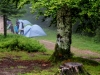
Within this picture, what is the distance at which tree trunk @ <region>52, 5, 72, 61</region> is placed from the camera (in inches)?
438

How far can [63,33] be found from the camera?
11320mm

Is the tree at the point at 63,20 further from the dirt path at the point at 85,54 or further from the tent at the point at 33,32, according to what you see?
the tent at the point at 33,32

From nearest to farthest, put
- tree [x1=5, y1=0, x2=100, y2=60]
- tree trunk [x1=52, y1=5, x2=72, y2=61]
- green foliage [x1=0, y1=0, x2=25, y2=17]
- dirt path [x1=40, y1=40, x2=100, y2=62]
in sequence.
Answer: tree [x1=5, y1=0, x2=100, y2=60], tree trunk [x1=52, y1=5, x2=72, y2=61], dirt path [x1=40, y1=40, x2=100, y2=62], green foliage [x1=0, y1=0, x2=25, y2=17]

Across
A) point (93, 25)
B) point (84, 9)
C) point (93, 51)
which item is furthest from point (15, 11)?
point (84, 9)

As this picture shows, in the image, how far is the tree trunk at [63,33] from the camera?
36.5 ft

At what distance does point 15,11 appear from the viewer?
75.6 feet

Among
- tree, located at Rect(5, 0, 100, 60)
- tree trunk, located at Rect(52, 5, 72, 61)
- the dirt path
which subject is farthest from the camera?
the dirt path

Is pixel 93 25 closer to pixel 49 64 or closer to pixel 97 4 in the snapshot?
pixel 49 64

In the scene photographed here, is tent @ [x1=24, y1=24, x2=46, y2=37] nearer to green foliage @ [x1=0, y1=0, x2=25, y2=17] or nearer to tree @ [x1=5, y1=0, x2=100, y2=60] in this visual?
green foliage @ [x1=0, y1=0, x2=25, y2=17]

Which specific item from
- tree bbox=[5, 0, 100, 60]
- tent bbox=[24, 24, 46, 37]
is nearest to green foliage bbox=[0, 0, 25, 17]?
tent bbox=[24, 24, 46, 37]

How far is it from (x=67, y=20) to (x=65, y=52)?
4.73 ft

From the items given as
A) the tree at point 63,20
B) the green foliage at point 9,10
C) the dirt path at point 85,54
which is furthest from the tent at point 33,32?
the tree at point 63,20

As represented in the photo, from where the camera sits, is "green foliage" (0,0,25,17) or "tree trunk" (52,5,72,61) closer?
"tree trunk" (52,5,72,61)

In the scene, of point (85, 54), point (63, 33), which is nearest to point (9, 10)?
point (85, 54)
